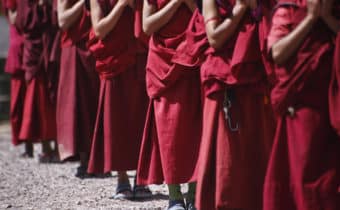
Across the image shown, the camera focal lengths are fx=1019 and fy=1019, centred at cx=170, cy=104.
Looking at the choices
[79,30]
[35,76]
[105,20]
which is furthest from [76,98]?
[105,20]

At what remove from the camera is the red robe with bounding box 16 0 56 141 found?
10273 mm

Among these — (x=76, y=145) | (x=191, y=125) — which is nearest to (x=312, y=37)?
(x=191, y=125)

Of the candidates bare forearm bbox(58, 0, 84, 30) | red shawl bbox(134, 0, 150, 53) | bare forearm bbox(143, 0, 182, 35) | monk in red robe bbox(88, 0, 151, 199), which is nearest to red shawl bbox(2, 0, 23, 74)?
bare forearm bbox(58, 0, 84, 30)

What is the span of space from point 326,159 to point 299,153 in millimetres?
146

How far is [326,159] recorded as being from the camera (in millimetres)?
5398

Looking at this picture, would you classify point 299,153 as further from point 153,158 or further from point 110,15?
point 110,15

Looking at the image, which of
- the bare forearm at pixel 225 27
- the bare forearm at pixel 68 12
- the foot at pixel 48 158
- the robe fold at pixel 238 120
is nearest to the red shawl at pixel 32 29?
the foot at pixel 48 158

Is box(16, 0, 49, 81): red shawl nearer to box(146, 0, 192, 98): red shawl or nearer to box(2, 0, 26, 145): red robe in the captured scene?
box(2, 0, 26, 145): red robe

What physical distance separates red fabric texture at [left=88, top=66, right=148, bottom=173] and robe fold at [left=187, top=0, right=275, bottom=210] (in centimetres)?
190

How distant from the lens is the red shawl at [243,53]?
5770mm

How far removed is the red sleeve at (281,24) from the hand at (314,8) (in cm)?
13

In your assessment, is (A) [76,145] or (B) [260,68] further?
(A) [76,145]

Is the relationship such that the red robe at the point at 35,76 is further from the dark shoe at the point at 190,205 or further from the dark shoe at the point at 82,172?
the dark shoe at the point at 190,205

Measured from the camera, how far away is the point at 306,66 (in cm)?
534
